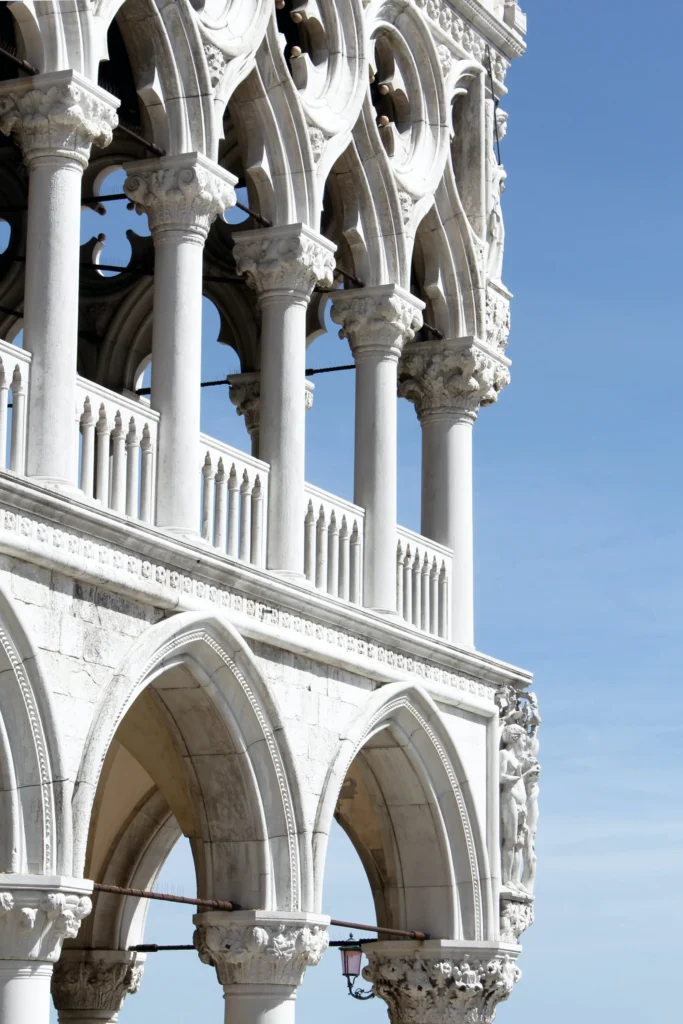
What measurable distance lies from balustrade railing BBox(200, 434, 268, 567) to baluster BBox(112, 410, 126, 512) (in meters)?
0.90

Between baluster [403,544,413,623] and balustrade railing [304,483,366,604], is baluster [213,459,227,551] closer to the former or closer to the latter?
balustrade railing [304,483,366,604]

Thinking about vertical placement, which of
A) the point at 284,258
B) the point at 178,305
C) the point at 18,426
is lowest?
the point at 18,426

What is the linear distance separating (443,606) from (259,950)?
429 centimetres

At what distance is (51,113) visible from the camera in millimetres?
14547

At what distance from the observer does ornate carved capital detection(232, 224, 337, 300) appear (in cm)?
1708

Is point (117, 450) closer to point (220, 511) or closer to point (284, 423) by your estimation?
point (220, 511)

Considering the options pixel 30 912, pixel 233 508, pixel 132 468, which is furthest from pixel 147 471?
pixel 30 912

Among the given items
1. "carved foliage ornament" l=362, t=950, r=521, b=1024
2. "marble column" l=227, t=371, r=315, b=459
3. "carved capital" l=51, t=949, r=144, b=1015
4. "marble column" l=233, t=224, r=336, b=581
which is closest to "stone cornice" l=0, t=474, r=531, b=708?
"marble column" l=233, t=224, r=336, b=581

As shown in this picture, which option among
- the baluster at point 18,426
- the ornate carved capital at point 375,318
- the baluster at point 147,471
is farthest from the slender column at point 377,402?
the baluster at point 18,426

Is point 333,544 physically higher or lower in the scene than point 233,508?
higher

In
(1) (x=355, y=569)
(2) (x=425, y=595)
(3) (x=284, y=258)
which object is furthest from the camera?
(2) (x=425, y=595)

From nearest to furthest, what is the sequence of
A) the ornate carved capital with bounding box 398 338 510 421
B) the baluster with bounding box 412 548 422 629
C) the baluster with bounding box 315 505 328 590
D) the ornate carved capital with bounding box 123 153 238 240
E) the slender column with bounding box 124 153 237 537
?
the slender column with bounding box 124 153 237 537 < the ornate carved capital with bounding box 123 153 238 240 < the baluster with bounding box 315 505 328 590 < the baluster with bounding box 412 548 422 629 < the ornate carved capital with bounding box 398 338 510 421

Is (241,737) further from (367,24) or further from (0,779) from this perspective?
(367,24)

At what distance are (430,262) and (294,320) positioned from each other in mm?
2933
